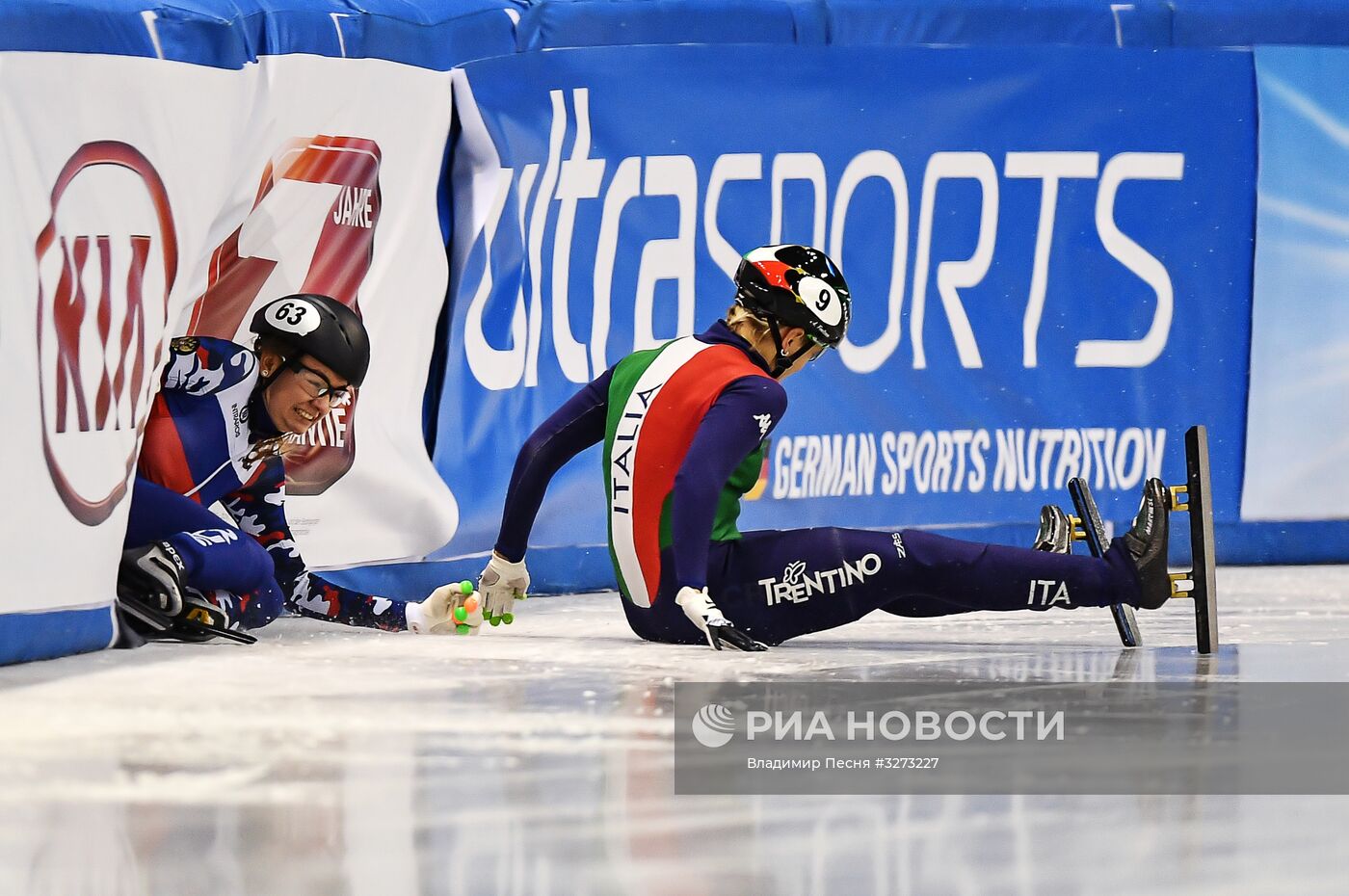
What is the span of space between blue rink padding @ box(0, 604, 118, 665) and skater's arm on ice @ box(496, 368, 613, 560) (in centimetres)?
101

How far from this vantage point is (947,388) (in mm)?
7023

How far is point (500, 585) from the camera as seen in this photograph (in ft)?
16.7

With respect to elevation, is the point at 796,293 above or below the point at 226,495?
above

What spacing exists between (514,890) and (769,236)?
472 centimetres

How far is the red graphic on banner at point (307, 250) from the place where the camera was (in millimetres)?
5836

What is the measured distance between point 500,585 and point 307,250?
1.51 meters

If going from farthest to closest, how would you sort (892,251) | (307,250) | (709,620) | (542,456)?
(892,251)
(307,250)
(542,456)
(709,620)

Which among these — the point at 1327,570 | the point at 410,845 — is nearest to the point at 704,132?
the point at 1327,570

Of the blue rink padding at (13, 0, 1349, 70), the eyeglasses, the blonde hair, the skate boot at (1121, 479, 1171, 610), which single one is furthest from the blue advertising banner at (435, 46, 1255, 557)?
the skate boot at (1121, 479, 1171, 610)

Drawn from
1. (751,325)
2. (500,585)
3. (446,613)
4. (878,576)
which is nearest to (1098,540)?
(878,576)

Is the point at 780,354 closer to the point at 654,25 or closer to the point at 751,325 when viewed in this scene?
the point at 751,325

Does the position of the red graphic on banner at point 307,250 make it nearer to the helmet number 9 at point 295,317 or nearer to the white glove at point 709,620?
the helmet number 9 at point 295,317

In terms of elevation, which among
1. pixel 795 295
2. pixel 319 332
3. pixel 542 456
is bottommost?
pixel 542 456

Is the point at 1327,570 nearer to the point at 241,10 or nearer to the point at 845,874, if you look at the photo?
the point at 241,10
